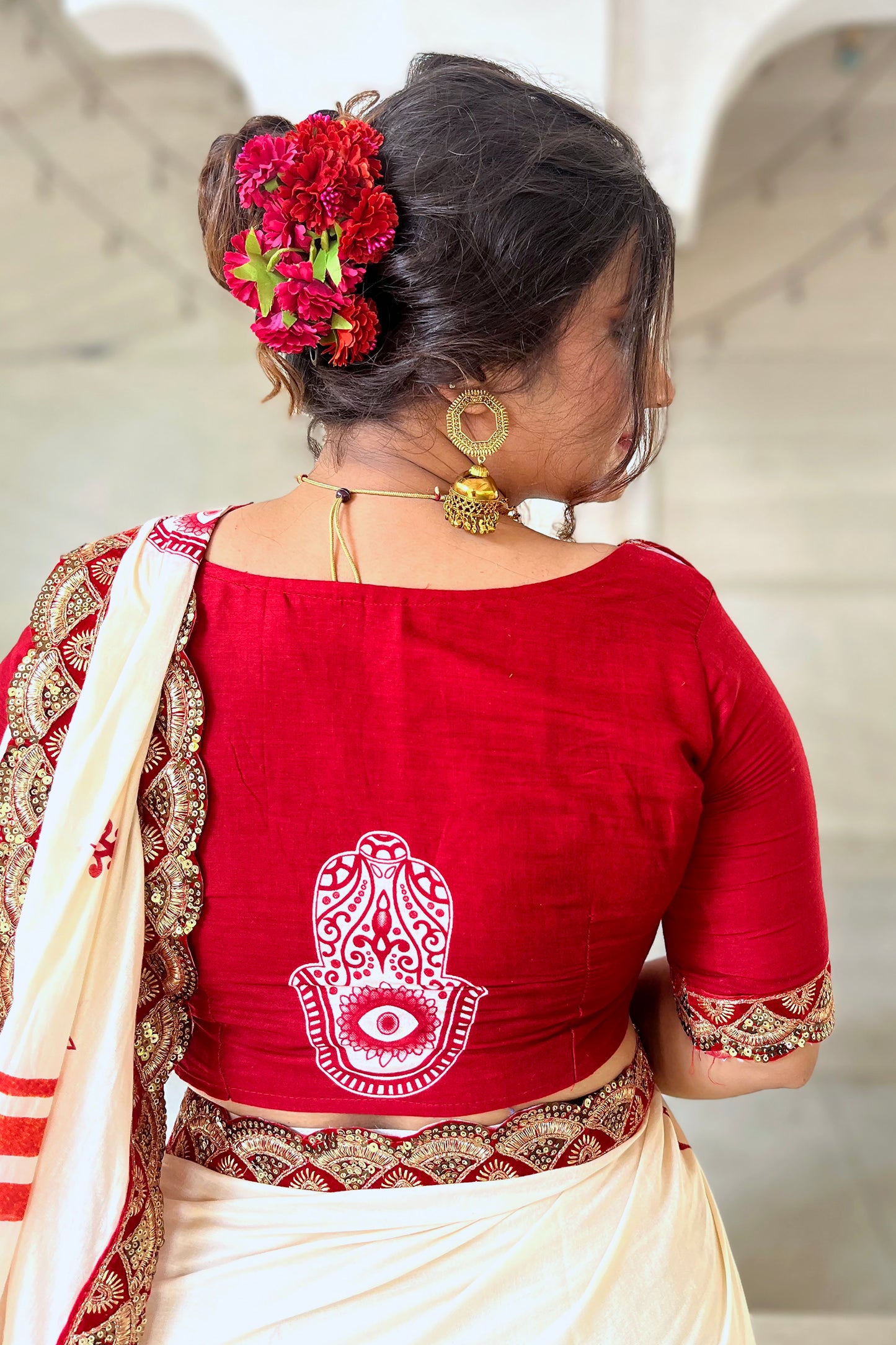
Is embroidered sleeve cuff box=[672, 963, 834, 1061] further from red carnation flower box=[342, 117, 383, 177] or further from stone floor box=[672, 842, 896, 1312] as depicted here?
stone floor box=[672, 842, 896, 1312]

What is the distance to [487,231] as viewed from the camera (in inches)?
28.0

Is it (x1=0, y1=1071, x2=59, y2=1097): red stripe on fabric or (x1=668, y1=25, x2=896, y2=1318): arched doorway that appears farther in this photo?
(x1=668, y1=25, x2=896, y2=1318): arched doorway

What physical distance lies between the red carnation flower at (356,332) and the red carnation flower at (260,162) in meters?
0.11

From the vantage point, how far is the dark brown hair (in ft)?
2.35

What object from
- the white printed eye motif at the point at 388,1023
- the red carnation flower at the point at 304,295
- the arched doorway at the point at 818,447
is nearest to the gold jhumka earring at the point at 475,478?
the red carnation flower at the point at 304,295

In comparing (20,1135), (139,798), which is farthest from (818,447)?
(20,1135)

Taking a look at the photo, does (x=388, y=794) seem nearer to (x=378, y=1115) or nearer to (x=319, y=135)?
(x=378, y=1115)

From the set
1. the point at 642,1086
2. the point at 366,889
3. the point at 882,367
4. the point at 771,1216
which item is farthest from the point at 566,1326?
the point at 882,367

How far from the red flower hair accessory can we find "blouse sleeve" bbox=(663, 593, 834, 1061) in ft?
1.00

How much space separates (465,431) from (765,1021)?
18.8 inches

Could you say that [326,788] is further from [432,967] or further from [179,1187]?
[179,1187]

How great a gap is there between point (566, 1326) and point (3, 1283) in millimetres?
357

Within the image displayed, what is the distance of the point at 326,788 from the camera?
2.34 feet

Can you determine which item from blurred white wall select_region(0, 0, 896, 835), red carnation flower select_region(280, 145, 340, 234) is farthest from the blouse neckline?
blurred white wall select_region(0, 0, 896, 835)
